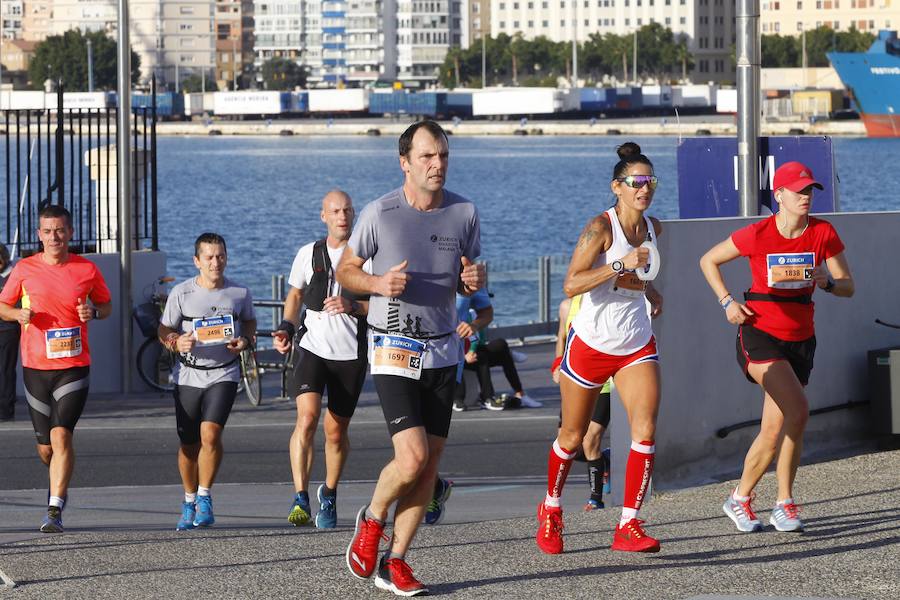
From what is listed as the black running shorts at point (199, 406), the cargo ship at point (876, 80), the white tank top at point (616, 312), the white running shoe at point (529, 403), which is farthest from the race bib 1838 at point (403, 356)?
the cargo ship at point (876, 80)

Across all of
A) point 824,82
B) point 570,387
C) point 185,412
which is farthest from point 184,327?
point 824,82

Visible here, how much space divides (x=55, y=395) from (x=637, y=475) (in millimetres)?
3444

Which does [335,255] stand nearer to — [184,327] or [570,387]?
[184,327]

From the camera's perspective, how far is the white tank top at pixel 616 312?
7.45 metres

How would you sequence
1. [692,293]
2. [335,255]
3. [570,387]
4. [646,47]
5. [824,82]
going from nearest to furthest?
1. [570,387]
2. [335,255]
3. [692,293]
4. [824,82]
5. [646,47]

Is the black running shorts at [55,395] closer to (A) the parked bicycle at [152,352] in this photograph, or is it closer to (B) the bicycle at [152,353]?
(A) the parked bicycle at [152,352]

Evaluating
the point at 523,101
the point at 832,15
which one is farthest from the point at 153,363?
the point at 832,15

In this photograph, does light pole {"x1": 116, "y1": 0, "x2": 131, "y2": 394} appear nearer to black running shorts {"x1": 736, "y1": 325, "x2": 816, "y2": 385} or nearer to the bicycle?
the bicycle

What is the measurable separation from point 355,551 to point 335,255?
2719mm

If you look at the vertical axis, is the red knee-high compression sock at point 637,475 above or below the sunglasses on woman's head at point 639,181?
below

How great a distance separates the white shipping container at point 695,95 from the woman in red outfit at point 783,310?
171m

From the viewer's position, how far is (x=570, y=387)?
7.63 metres

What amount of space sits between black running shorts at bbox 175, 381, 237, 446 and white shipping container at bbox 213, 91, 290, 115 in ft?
613

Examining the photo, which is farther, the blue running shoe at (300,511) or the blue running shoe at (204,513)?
the blue running shoe at (204,513)
